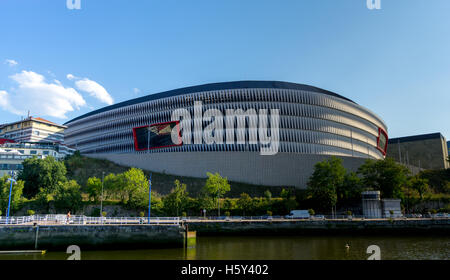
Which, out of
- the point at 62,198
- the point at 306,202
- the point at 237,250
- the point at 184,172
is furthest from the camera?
the point at 184,172

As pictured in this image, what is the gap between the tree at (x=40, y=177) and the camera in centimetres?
7219

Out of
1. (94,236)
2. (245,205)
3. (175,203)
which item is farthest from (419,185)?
(94,236)

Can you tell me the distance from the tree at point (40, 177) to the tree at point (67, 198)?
232 inches

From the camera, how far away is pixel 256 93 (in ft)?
318

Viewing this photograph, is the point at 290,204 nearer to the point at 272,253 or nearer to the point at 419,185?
the point at 272,253

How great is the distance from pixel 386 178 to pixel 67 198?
7076cm

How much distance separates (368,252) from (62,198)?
190 ft

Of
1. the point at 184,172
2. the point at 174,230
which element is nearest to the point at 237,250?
the point at 174,230

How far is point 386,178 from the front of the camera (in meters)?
75.7

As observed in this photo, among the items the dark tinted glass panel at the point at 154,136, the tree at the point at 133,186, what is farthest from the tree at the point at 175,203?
the dark tinted glass panel at the point at 154,136

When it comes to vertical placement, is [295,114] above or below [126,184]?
above

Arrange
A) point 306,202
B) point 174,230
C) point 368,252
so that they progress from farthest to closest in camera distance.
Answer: point 306,202 < point 174,230 < point 368,252
